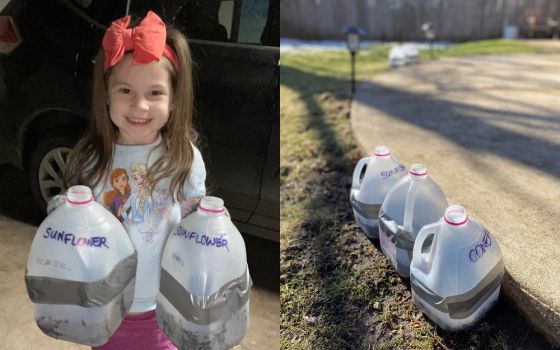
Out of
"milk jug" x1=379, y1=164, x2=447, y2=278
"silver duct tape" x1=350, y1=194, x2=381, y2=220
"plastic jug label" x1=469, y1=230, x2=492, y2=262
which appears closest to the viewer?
"plastic jug label" x1=469, y1=230, x2=492, y2=262

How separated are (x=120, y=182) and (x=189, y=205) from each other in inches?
7.8

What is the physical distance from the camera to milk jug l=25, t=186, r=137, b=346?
4.55 ft

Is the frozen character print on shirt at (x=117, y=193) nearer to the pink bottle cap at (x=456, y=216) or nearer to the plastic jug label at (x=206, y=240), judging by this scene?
the plastic jug label at (x=206, y=240)

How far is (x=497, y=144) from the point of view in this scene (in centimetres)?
369

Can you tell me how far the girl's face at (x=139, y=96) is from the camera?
144 cm

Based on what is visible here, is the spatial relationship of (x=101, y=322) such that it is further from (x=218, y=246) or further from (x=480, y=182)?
(x=480, y=182)

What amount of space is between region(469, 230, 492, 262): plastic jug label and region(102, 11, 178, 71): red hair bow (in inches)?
47.6

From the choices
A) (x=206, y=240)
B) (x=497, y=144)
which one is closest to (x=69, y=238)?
(x=206, y=240)

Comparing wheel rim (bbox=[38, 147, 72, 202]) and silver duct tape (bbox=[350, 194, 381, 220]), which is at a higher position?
wheel rim (bbox=[38, 147, 72, 202])

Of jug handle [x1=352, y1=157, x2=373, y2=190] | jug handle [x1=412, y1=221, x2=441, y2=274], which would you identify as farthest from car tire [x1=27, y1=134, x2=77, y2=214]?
jug handle [x1=352, y1=157, x2=373, y2=190]

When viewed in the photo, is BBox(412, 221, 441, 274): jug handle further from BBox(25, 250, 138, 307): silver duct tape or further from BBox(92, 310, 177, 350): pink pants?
BBox(25, 250, 138, 307): silver duct tape

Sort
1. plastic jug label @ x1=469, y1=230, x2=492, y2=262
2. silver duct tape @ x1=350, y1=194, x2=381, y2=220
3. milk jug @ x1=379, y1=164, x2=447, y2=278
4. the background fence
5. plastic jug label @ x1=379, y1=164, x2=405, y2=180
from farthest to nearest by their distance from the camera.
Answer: the background fence
silver duct tape @ x1=350, y1=194, x2=381, y2=220
plastic jug label @ x1=379, y1=164, x2=405, y2=180
milk jug @ x1=379, y1=164, x2=447, y2=278
plastic jug label @ x1=469, y1=230, x2=492, y2=262

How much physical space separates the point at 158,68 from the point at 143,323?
2.42ft

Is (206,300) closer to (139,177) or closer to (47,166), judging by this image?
(139,177)
